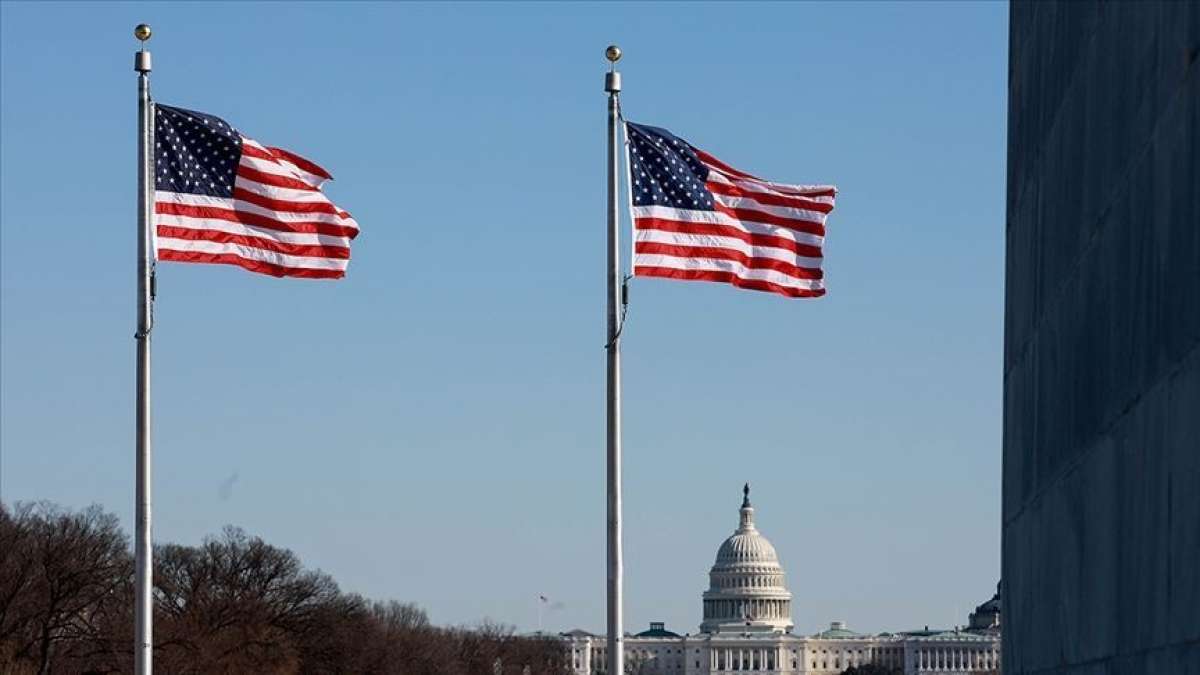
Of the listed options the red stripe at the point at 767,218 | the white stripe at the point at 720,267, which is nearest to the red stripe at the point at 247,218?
the white stripe at the point at 720,267

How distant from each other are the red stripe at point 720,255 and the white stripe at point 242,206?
3542 mm

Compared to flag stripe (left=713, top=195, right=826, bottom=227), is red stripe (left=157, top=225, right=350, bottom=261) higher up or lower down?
lower down

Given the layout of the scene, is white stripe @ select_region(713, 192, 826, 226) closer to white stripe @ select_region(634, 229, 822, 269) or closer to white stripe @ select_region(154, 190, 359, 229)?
white stripe @ select_region(634, 229, 822, 269)

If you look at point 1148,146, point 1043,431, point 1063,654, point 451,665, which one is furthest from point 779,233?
point 451,665

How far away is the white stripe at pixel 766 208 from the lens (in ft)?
106

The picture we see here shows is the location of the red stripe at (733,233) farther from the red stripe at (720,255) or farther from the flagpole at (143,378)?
the flagpole at (143,378)

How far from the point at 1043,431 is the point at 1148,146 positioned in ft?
22.8

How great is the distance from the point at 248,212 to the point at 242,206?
3.8 inches

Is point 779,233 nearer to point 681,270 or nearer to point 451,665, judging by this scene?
point 681,270

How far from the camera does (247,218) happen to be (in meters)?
30.6

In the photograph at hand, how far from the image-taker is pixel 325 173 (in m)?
31.2

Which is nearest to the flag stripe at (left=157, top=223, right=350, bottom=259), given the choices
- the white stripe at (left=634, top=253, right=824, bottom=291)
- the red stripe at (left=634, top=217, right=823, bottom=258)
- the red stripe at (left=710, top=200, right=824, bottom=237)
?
the white stripe at (left=634, top=253, right=824, bottom=291)

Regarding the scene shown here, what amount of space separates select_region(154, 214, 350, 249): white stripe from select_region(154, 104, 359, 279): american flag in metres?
0.01

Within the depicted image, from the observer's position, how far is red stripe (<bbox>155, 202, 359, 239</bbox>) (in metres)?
30.6
